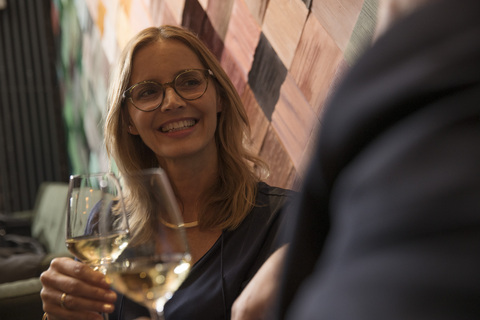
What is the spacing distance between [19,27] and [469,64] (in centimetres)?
650

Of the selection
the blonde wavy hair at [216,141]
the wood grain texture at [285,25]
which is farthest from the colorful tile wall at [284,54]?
the blonde wavy hair at [216,141]

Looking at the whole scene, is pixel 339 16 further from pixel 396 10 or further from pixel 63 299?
pixel 396 10

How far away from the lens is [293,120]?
153 cm

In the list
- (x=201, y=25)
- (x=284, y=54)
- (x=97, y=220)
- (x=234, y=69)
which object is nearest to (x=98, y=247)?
(x=97, y=220)

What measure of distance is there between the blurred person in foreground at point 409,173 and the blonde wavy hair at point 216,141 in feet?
3.73

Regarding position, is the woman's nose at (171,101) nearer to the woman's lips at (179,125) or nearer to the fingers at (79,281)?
the woman's lips at (179,125)

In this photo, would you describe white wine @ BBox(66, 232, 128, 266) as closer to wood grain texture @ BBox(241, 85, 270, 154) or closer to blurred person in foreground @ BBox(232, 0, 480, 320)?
blurred person in foreground @ BBox(232, 0, 480, 320)

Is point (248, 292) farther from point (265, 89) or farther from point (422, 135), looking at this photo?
point (265, 89)

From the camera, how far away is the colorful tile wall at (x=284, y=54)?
1255 millimetres

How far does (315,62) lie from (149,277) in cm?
95

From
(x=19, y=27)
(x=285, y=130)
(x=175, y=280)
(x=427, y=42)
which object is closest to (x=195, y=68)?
(x=285, y=130)

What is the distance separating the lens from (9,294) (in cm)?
242

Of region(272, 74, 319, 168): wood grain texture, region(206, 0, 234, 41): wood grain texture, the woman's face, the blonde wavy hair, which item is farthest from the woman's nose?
region(206, 0, 234, 41): wood grain texture

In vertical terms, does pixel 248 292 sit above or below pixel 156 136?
below
